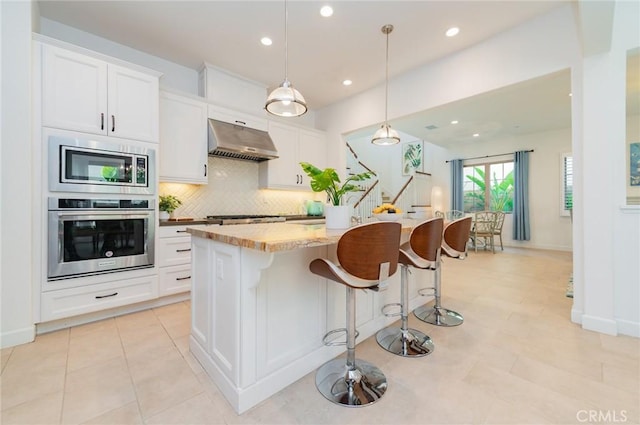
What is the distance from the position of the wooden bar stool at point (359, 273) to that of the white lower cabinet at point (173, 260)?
210 centimetres

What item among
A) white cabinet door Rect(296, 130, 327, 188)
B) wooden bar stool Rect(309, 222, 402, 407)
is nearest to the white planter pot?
wooden bar stool Rect(309, 222, 402, 407)

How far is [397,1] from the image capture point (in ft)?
8.36

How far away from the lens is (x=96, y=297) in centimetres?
250

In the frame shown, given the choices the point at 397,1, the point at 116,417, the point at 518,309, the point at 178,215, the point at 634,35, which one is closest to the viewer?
the point at 116,417

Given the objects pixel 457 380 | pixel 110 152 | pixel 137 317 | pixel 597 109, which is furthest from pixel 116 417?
pixel 597 109

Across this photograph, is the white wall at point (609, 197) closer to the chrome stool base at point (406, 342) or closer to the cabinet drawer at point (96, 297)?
the chrome stool base at point (406, 342)

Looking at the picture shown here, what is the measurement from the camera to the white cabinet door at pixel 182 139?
319cm

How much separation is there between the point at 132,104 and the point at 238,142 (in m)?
1.20

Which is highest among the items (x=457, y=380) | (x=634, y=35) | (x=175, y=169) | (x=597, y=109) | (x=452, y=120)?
(x=452, y=120)

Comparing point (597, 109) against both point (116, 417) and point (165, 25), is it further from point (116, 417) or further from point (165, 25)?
point (165, 25)

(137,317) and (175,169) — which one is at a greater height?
(175,169)

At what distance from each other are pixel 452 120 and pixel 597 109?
3579 millimetres

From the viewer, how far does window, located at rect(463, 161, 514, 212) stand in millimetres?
7145

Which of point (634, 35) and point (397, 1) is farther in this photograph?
point (397, 1)
